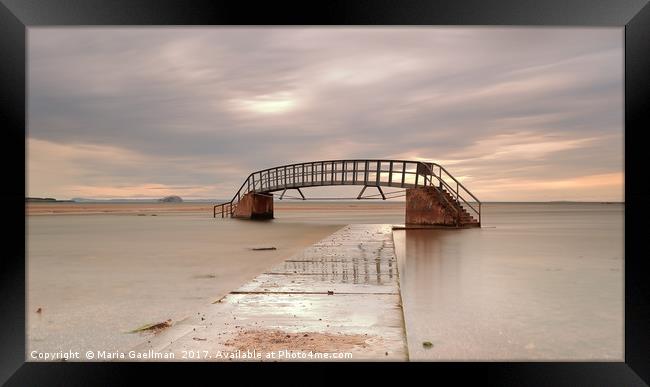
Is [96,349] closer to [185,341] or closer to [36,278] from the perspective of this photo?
[185,341]

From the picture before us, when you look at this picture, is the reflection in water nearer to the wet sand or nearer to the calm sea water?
the calm sea water

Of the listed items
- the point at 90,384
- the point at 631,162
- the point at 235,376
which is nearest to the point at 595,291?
the point at 631,162

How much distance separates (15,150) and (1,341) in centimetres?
128

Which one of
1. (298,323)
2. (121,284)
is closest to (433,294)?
(298,323)

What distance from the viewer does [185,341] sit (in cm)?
380

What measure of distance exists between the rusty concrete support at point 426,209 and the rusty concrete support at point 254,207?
39.8 ft

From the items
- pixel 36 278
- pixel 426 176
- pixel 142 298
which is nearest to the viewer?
pixel 142 298

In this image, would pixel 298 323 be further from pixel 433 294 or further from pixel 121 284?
pixel 121 284

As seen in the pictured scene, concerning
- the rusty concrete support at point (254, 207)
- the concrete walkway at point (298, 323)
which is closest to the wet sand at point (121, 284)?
the concrete walkway at point (298, 323)

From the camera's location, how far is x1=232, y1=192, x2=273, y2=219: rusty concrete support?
3112 centimetres

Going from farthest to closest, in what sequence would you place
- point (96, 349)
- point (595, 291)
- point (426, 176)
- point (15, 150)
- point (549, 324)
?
point (426, 176) → point (595, 291) → point (549, 324) → point (96, 349) → point (15, 150)

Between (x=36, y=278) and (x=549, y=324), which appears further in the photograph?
(x=36, y=278)

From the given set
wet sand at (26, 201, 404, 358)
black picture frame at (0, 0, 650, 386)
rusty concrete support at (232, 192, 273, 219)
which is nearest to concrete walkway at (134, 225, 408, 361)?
black picture frame at (0, 0, 650, 386)

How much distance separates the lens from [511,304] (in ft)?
20.9
